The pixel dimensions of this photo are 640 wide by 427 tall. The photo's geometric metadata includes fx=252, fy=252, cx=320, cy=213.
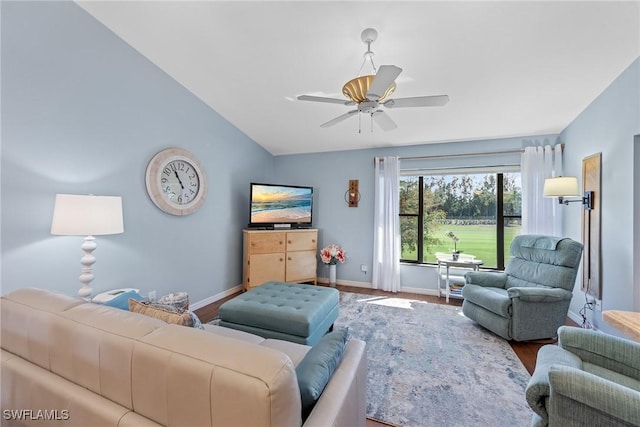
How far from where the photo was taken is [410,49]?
2209 millimetres

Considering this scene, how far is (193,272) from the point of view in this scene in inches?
129

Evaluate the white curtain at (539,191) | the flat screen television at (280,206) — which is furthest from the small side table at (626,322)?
the flat screen television at (280,206)

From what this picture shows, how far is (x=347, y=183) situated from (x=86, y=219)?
11.7ft

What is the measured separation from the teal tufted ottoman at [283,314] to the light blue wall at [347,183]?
2003 millimetres

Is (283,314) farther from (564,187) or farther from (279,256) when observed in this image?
(564,187)

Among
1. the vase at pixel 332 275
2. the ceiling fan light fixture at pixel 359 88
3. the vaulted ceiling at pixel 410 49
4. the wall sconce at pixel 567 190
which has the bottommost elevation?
the vase at pixel 332 275

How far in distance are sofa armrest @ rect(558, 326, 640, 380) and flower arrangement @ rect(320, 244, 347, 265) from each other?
3.07 metres

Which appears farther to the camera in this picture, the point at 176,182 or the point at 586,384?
the point at 176,182

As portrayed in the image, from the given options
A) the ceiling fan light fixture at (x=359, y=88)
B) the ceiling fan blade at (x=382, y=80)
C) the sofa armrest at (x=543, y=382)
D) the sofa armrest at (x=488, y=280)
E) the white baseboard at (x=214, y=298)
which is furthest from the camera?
the white baseboard at (x=214, y=298)

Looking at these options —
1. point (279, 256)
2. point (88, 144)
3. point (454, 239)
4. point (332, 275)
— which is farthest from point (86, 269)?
point (454, 239)

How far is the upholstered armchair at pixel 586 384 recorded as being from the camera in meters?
0.94

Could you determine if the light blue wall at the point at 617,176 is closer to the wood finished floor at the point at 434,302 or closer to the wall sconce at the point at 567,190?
the wall sconce at the point at 567,190

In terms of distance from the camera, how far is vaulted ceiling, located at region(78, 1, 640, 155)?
1.88 metres

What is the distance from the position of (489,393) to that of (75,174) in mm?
3742
